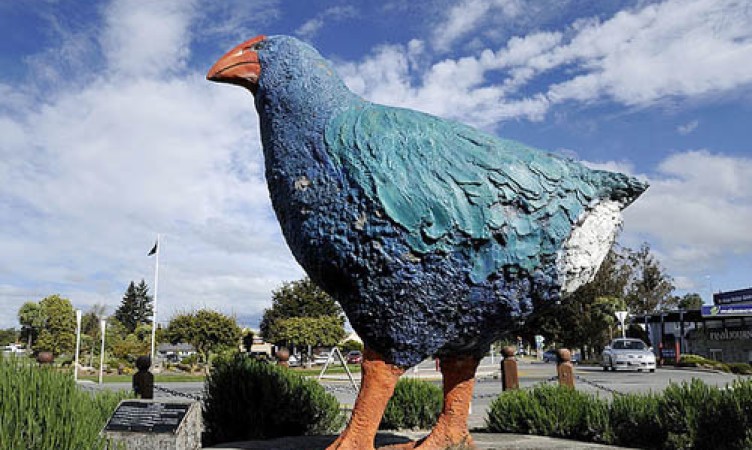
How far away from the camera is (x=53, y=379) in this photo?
2.98 m

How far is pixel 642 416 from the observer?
580cm

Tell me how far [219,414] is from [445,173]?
399 cm

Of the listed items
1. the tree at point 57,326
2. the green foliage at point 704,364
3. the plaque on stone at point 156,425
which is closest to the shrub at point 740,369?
the green foliage at point 704,364

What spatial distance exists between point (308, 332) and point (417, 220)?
30934 millimetres

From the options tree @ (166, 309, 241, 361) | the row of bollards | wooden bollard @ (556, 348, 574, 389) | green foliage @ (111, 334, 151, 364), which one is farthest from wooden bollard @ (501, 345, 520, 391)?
green foliage @ (111, 334, 151, 364)

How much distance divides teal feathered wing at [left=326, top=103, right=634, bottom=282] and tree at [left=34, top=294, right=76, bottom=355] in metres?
39.5

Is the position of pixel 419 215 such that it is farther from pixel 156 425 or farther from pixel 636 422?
pixel 636 422

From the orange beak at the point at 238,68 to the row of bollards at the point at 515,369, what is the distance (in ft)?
16.3

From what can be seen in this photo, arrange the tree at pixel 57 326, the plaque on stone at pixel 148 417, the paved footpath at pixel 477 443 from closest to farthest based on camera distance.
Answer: the plaque on stone at pixel 148 417
the paved footpath at pixel 477 443
the tree at pixel 57 326

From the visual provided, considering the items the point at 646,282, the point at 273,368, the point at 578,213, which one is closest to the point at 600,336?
the point at 646,282

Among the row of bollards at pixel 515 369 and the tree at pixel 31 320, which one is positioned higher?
the tree at pixel 31 320

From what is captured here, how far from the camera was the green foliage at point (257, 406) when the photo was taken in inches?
244

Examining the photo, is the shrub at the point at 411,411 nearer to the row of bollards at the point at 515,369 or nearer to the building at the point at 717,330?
the row of bollards at the point at 515,369

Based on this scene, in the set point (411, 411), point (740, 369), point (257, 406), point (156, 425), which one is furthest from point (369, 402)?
point (740, 369)
